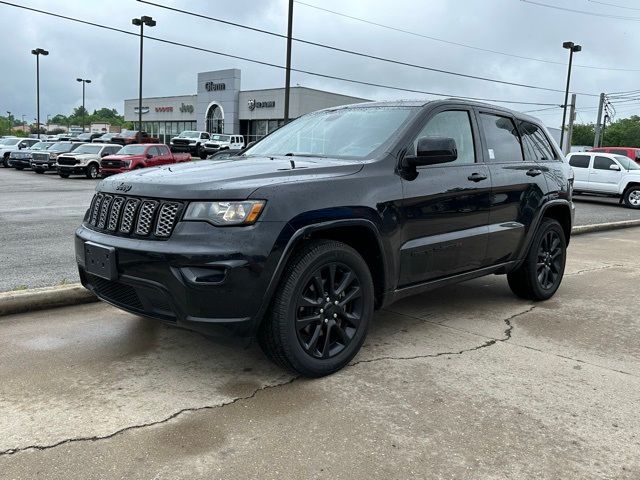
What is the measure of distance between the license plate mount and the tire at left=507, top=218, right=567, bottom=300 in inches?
147

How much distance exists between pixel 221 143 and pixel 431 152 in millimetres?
38846

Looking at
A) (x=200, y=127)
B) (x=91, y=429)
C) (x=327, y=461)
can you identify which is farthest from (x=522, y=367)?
(x=200, y=127)

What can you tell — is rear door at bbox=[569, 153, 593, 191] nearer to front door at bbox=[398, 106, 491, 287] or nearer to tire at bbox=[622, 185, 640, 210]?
tire at bbox=[622, 185, 640, 210]

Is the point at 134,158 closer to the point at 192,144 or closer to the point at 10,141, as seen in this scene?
the point at 10,141

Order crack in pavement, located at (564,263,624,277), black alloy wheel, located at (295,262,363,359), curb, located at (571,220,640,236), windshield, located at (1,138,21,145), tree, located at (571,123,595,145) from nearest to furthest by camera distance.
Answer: black alloy wheel, located at (295,262,363,359), crack in pavement, located at (564,263,624,277), curb, located at (571,220,640,236), windshield, located at (1,138,21,145), tree, located at (571,123,595,145)

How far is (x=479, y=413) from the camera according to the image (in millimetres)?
3285

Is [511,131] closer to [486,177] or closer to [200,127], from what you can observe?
[486,177]

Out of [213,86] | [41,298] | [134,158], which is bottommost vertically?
[41,298]

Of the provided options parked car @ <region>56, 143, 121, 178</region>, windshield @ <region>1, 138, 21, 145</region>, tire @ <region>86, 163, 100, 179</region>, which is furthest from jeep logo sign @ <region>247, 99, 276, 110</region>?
tire @ <region>86, 163, 100, 179</region>

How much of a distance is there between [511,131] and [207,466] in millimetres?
4130

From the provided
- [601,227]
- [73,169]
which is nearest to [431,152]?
[601,227]

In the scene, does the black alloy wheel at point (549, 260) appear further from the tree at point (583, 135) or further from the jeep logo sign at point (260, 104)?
the tree at point (583, 135)

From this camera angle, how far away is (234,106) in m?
56.8

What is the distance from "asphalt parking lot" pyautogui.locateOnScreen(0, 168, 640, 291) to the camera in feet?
20.0
